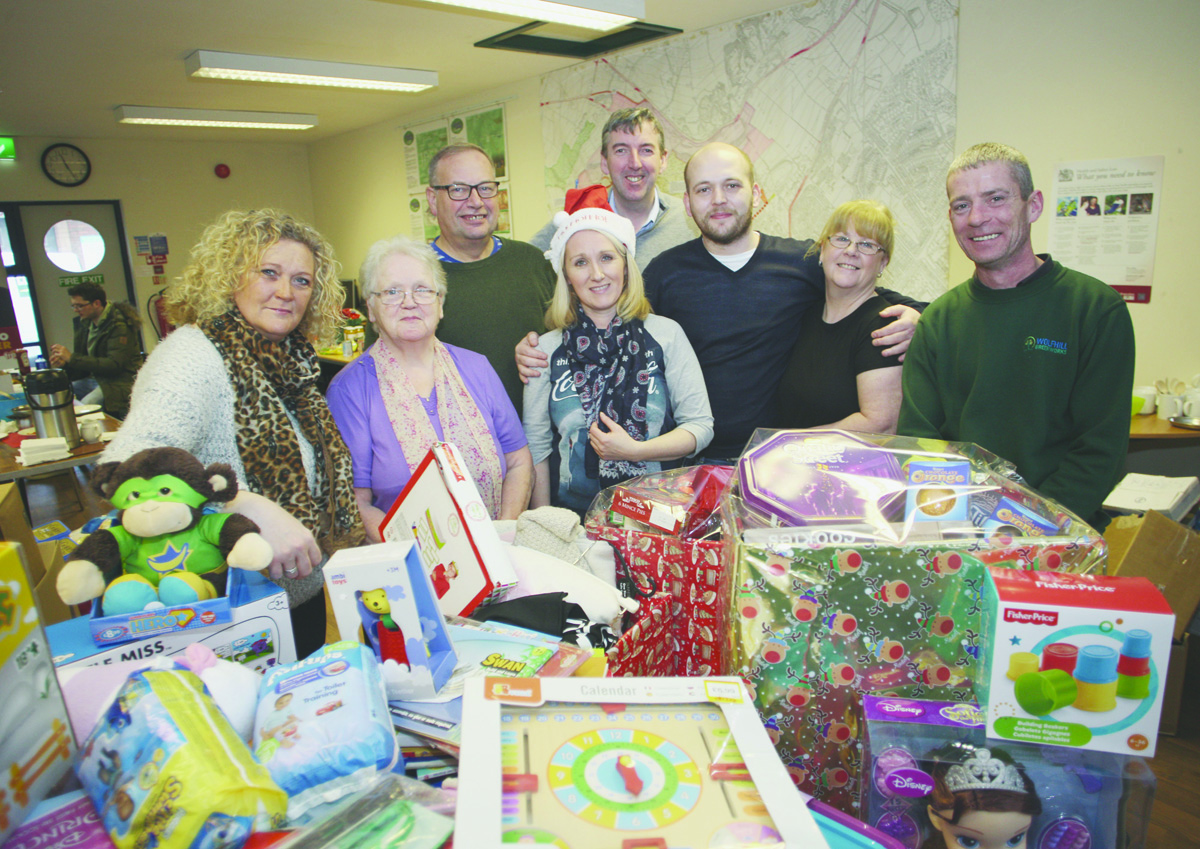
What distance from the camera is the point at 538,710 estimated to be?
0.77 m

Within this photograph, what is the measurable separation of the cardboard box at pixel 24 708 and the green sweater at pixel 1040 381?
5.95 ft

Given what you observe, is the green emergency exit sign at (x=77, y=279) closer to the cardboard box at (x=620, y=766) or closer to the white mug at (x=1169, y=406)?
the cardboard box at (x=620, y=766)

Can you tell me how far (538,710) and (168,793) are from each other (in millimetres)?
358

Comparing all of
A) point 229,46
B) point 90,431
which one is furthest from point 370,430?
point 229,46

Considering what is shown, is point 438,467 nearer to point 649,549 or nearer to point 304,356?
point 649,549

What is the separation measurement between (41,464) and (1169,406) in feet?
17.6

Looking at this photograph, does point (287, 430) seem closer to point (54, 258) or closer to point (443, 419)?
point (443, 419)

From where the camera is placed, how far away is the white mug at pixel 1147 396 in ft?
10.5

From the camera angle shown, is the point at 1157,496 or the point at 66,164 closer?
the point at 1157,496

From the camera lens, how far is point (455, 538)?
46.7 inches

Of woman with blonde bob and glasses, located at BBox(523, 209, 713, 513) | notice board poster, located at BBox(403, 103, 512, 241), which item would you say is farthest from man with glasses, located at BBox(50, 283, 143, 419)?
woman with blonde bob and glasses, located at BBox(523, 209, 713, 513)

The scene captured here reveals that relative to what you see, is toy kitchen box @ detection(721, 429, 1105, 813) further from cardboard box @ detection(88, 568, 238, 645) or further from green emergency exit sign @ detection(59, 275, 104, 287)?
green emergency exit sign @ detection(59, 275, 104, 287)

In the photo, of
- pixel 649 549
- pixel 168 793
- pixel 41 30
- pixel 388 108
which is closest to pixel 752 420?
pixel 649 549

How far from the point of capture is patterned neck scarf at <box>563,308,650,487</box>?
2074mm
